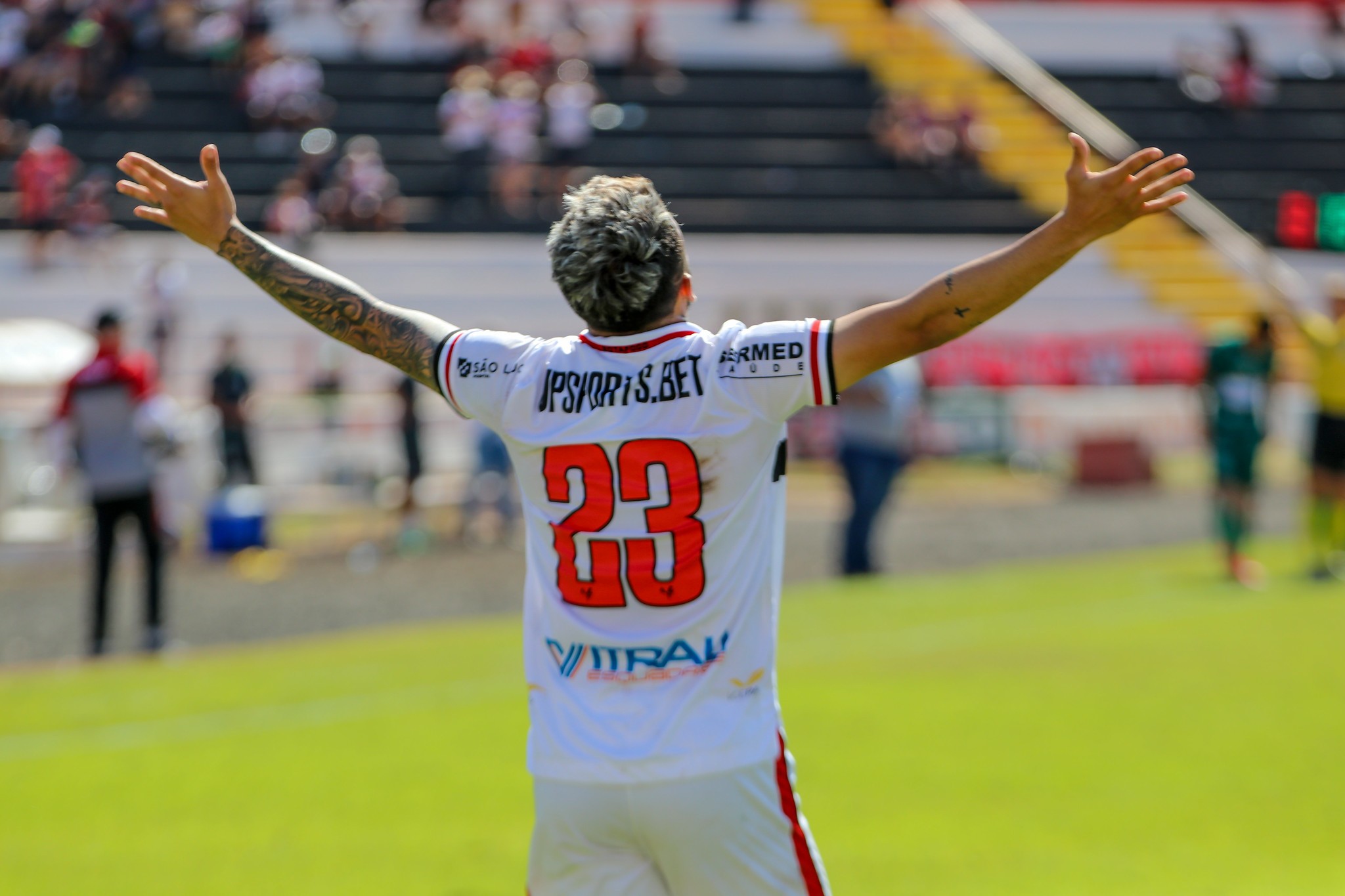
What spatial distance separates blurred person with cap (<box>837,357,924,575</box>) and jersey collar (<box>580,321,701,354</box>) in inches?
382

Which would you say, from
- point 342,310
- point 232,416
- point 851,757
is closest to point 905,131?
point 232,416

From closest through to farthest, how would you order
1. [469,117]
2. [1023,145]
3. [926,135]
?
1. [469,117]
2. [926,135]
3. [1023,145]

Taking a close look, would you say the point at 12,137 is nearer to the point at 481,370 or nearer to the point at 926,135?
the point at 926,135

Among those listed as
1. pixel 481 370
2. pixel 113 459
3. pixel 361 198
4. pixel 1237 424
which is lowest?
pixel 113 459

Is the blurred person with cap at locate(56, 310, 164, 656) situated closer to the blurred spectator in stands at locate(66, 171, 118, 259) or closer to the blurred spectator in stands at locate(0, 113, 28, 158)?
the blurred spectator in stands at locate(66, 171, 118, 259)

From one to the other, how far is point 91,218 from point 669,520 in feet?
82.9

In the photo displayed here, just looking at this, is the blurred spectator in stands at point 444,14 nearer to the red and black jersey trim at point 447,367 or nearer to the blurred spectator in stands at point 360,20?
the blurred spectator in stands at point 360,20

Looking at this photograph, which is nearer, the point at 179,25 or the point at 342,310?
the point at 342,310

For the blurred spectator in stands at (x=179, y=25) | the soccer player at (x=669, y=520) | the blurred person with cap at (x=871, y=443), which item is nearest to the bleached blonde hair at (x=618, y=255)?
the soccer player at (x=669, y=520)

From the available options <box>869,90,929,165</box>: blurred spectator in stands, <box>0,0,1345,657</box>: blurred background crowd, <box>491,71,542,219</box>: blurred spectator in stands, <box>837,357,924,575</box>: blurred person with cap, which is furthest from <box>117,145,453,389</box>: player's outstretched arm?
<box>869,90,929,165</box>: blurred spectator in stands

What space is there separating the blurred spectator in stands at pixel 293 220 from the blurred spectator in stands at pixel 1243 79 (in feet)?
66.0

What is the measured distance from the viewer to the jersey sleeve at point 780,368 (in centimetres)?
312

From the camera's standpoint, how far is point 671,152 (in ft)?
101

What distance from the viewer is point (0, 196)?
2728 centimetres
